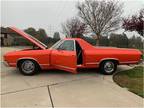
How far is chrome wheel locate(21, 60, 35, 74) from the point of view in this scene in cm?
805

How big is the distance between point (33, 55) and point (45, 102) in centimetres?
331

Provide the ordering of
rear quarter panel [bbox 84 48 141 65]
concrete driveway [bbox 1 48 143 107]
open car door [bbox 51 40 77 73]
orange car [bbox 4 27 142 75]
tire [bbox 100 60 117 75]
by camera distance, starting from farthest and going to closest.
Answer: tire [bbox 100 60 117 75] → rear quarter panel [bbox 84 48 141 65] → orange car [bbox 4 27 142 75] → open car door [bbox 51 40 77 73] → concrete driveway [bbox 1 48 143 107]

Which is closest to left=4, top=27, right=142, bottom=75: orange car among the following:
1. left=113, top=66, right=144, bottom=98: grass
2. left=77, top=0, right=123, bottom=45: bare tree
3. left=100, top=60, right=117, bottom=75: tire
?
left=100, top=60, right=117, bottom=75: tire

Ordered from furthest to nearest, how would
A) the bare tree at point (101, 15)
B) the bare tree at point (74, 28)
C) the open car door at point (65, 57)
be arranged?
the bare tree at point (74, 28), the bare tree at point (101, 15), the open car door at point (65, 57)

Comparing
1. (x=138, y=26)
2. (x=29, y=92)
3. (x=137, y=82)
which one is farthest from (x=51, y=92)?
(x=138, y=26)

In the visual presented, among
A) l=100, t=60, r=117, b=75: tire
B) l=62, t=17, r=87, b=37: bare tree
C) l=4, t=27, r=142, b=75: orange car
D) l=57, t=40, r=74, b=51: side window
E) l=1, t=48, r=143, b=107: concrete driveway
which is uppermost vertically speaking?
l=62, t=17, r=87, b=37: bare tree

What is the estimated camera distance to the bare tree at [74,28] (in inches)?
1228

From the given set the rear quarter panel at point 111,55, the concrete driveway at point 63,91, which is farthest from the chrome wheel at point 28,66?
the rear quarter panel at point 111,55

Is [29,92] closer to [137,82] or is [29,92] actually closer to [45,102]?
[45,102]

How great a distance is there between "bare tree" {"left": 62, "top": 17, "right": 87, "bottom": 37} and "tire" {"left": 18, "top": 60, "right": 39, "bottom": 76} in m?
22.0

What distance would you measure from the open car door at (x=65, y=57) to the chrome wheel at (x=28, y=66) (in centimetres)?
81

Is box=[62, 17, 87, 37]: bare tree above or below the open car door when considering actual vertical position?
above

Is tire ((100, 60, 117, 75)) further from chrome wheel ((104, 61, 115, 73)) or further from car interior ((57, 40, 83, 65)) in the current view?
car interior ((57, 40, 83, 65))

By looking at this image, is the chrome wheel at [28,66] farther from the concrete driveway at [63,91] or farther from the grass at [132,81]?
the grass at [132,81]
